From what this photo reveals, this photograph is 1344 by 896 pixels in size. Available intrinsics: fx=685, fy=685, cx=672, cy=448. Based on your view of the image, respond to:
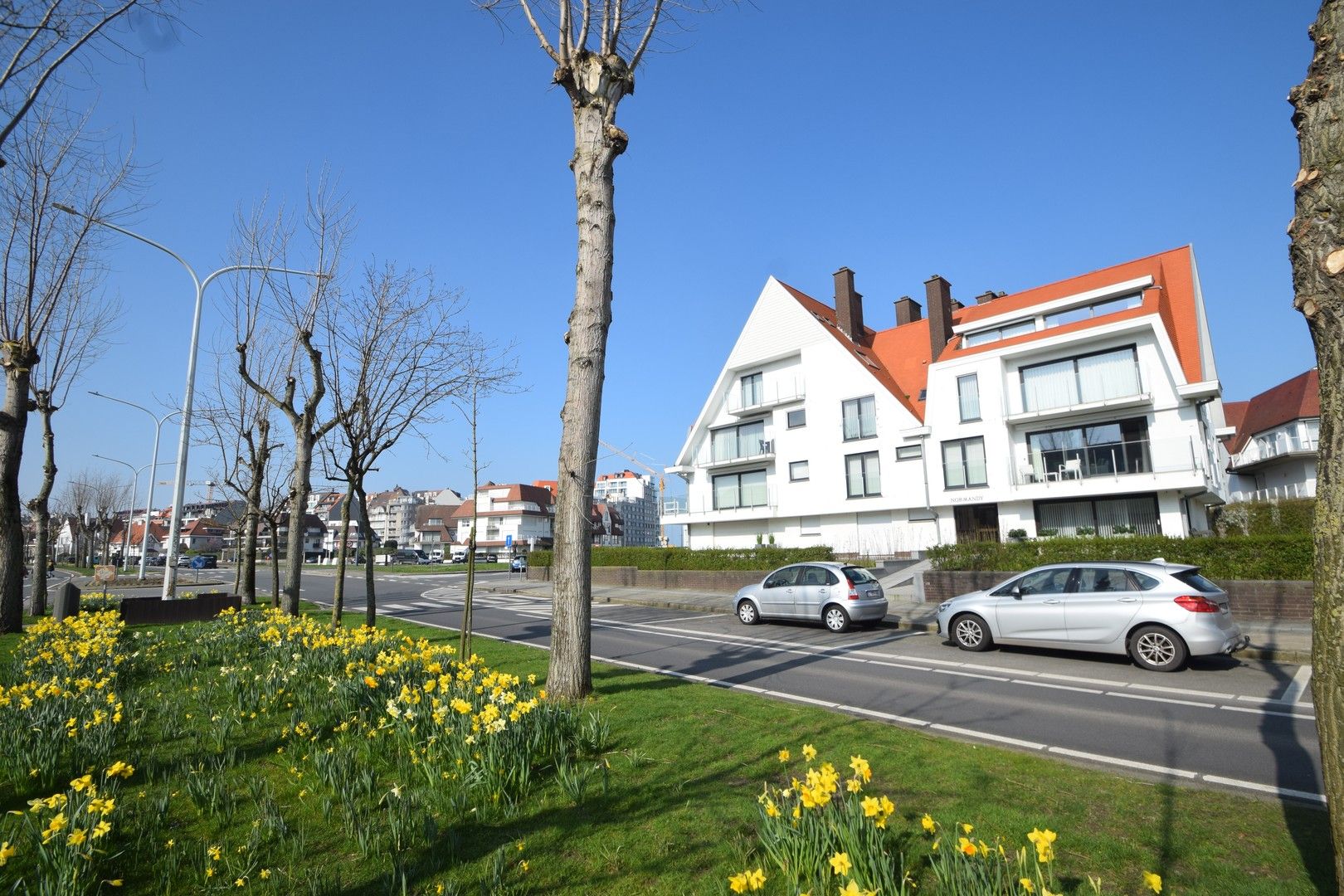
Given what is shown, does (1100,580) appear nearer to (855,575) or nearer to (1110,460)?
(855,575)

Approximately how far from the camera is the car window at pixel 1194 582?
10180mm

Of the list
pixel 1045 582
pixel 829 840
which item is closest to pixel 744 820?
pixel 829 840

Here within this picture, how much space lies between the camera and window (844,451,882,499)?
33031 millimetres

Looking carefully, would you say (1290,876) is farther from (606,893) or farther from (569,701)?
(569,701)

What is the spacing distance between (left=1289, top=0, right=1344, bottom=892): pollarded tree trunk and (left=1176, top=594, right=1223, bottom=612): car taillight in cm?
847

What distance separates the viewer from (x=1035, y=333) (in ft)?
94.2

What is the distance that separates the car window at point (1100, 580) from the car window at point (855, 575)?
5109 millimetres

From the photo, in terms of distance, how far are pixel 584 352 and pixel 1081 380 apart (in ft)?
84.5

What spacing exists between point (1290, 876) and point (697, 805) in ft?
10.5

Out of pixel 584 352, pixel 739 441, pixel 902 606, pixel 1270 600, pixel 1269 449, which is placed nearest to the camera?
pixel 584 352

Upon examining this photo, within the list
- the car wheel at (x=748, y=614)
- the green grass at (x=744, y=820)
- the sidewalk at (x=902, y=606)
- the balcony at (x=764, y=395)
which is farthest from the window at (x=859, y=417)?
the green grass at (x=744, y=820)

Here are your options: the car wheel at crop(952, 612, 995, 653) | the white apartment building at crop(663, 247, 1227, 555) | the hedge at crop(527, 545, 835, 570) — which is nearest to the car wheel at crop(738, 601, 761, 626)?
the car wheel at crop(952, 612, 995, 653)

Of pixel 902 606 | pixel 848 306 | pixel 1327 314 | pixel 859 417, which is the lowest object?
pixel 902 606

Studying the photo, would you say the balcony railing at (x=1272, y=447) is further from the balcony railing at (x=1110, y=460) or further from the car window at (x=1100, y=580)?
the car window at (x=1100, y=580)
